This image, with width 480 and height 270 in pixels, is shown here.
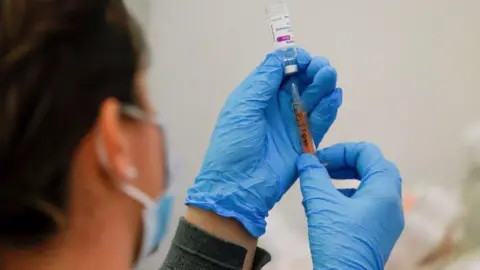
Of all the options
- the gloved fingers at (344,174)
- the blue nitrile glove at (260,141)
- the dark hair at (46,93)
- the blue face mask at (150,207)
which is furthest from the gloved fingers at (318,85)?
the dark hair at (46,93)

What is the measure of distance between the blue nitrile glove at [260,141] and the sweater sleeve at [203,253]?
41 millimetres

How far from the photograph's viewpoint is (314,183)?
0.98 m

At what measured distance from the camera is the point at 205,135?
1.68 metres

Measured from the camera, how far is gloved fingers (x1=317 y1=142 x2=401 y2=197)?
98cm

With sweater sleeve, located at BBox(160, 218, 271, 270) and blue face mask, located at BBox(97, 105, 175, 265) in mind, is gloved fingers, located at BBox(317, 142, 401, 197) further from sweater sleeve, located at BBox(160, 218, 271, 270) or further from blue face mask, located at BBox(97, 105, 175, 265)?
blue face mask, located at BBox(97, 105, 175, 265)

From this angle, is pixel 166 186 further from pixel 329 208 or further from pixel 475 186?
pixel 475 186

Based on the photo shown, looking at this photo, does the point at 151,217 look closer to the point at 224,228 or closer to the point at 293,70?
the point at 224,228

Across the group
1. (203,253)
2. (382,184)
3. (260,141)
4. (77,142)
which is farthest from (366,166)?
(77,142)

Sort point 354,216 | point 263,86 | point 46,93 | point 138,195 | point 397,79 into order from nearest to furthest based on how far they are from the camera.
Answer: point 46,93 < point 138,195 < point 354,216 < point 263,86 < point 397,79

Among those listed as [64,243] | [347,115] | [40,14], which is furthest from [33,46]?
[347,115]

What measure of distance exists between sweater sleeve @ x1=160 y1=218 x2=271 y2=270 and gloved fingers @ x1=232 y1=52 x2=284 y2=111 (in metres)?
0.22

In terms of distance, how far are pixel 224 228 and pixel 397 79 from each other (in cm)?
52

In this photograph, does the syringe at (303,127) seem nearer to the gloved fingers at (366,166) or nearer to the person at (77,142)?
the gloved fingers at (366,166)

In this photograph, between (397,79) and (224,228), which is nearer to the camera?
(224,228)
